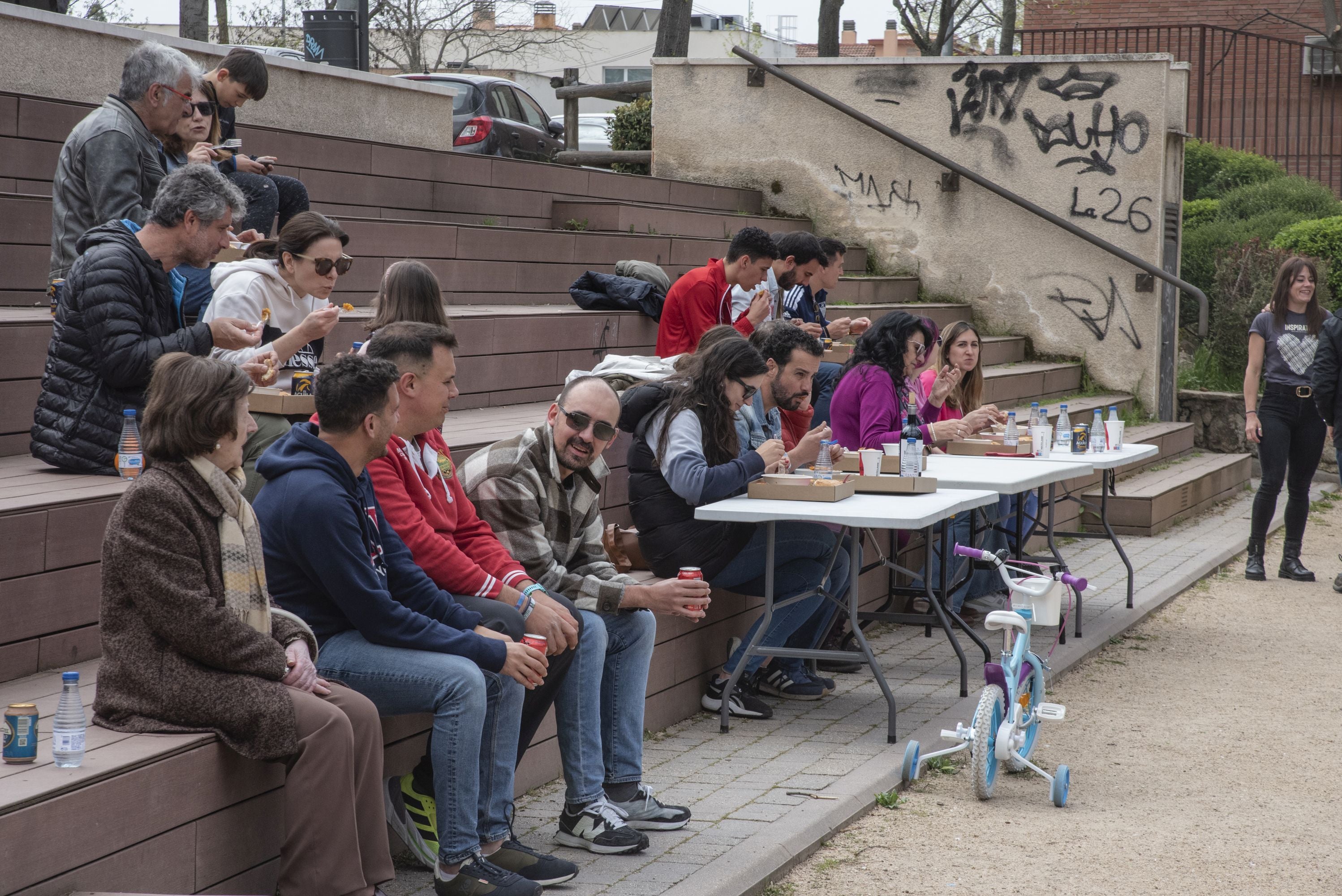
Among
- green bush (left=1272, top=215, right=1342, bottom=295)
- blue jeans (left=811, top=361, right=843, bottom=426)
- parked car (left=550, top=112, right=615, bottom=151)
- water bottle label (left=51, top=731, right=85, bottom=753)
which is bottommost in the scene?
water bottle label (left=51, top=731, right=85, bottom=753)

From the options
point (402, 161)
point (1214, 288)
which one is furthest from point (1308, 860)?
point (1214, 288)

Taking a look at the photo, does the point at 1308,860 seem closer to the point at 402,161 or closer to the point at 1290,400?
the point at 1290,400

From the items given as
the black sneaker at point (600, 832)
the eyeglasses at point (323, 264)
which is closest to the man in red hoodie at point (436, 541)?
the black sneaker at point (600, 832)

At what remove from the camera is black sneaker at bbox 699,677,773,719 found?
559 cm

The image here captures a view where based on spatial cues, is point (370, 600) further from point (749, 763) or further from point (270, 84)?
point (270, 84)

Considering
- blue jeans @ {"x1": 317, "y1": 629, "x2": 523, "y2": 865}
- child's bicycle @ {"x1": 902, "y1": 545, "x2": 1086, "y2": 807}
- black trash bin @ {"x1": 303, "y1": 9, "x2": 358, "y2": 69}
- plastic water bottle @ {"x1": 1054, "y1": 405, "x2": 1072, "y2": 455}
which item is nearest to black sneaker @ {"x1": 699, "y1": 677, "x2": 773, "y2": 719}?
child's bicycle @ {"x1": 902, "y1": 545, "x2": 1086, "y2": 807}

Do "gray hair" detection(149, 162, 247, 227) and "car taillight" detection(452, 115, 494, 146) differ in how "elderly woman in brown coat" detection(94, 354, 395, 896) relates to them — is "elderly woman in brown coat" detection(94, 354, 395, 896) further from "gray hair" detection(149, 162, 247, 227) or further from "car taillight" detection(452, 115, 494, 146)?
"car taillight" detection(452, 115, 494, 146)

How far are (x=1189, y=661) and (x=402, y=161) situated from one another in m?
5.63

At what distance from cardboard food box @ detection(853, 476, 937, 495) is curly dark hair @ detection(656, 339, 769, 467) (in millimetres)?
709

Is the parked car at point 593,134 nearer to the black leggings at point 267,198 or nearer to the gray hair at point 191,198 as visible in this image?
the black leggings at point 267,198

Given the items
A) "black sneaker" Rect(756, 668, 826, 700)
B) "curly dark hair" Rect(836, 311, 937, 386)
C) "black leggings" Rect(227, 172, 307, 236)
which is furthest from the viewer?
"curly dark hair" Rect(836, 311, 937, 386)

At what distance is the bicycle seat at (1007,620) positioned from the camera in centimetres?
494

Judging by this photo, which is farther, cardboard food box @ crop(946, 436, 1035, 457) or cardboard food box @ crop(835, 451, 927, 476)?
cardboard food box @ crop(946, 436, 1035, 457)

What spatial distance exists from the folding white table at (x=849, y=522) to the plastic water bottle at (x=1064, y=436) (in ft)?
5.91
